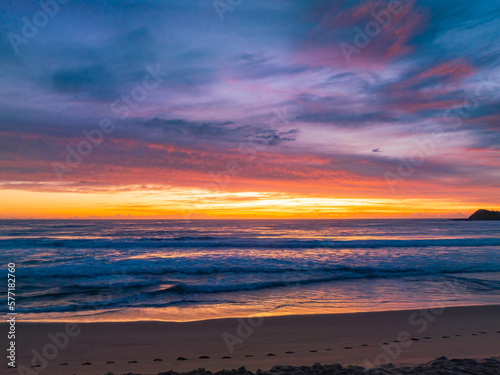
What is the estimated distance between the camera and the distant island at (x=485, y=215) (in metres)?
135

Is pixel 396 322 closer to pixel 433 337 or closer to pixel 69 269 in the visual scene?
pixel 433 337

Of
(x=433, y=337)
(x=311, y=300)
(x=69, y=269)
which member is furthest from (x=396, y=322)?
(x=69, y=269)

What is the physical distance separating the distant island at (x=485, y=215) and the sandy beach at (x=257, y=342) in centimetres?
15915

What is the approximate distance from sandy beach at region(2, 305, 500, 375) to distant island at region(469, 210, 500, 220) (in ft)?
522

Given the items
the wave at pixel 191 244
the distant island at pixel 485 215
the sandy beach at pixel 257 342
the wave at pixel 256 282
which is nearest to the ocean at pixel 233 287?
the wave at pixel 256 282

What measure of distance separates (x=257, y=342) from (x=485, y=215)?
167774mm

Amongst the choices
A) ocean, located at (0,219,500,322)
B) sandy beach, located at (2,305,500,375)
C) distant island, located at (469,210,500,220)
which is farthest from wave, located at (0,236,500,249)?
distant island, located at (469,210,500,220)

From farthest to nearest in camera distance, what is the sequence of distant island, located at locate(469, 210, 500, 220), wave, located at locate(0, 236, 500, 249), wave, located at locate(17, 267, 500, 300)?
distant island, located at locate(469, 210, 500, 220) → wave, located at locate(0, 236, 500, 249) → wave, located at locate(17, 267, 500, 300)

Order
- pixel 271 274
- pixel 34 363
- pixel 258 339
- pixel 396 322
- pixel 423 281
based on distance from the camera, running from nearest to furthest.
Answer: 1. pixel 34 363
2. pixel 258 339
3. pixel 396 322
4. pixel 423 281
5. pixel 271 274

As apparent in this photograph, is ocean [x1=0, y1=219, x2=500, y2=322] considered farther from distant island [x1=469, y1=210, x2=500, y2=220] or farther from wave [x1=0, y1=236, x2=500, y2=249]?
distant island [x1=469, y1=210, x2=500, y2=220]

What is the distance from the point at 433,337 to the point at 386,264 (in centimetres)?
1405

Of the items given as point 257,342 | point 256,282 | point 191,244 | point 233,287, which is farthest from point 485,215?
point 257,342

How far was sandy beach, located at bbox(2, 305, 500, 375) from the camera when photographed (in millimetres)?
5879

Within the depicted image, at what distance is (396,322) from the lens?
27.9 feet
